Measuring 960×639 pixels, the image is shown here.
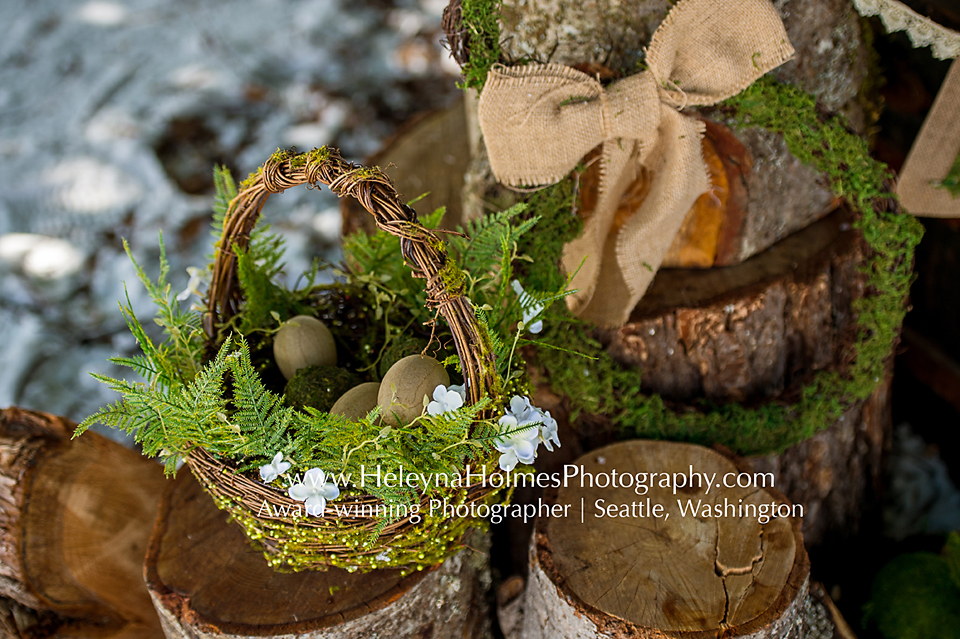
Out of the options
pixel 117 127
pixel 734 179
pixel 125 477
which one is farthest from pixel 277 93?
pixel 734 179

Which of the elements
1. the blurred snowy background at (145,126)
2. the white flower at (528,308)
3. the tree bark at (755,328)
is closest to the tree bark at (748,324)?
the tree bark at (755,328)

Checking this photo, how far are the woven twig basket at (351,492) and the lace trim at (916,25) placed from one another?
86cm

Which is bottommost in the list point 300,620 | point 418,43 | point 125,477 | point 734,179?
point 125,477

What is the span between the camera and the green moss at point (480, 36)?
112 centimetres

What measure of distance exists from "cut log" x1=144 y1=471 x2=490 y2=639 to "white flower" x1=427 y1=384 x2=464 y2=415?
0.39m

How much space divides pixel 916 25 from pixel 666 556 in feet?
3.14

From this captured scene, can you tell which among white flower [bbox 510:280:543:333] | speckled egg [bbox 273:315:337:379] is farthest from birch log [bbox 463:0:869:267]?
speckled egg [bbox 273:315:337:379]

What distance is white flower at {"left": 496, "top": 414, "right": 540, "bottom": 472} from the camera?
91 centimetres

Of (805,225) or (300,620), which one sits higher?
(805,225)

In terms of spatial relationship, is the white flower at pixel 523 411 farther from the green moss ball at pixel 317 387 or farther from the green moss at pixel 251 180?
the green moss at pixel 251 180

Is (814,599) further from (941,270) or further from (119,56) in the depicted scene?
(119,56)

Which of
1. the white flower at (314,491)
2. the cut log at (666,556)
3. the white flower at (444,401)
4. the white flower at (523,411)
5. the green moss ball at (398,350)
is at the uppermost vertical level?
the white flower at (444,401)

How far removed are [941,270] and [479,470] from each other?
1800 mm

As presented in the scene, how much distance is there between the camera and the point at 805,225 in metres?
1.48
